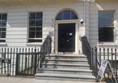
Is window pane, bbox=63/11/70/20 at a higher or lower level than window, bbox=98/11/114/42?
higher

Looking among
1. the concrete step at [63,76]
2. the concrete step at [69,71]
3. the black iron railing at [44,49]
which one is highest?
the black iron railing at [44,49]

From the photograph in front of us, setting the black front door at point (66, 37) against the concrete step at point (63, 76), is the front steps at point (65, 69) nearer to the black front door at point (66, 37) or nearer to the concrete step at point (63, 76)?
the concrete step at point (63, 76)

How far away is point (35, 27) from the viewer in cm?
1595

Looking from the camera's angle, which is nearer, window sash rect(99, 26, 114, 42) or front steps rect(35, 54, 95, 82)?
front steps rect(35, 54, 95, 82)

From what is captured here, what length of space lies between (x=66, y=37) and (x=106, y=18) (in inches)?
121

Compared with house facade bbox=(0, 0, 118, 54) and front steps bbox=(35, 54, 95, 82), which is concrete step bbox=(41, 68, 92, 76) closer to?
front steps bbox=(35, 54, 95, 82)

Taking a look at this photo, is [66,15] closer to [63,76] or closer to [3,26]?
[3,26]

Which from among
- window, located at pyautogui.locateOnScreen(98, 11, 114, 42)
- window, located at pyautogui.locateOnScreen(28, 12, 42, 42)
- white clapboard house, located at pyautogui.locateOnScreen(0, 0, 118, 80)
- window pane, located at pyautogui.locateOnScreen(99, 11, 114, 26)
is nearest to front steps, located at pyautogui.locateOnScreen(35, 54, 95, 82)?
white clapboard house, located at pyautogui.locateOnScreen(0, 0, 118, 80)

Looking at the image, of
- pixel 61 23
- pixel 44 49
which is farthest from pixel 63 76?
pixel 61 23

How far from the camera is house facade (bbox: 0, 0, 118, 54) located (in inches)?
591

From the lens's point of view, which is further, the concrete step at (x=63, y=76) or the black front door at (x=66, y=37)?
the black front door at (x=66, y=37)

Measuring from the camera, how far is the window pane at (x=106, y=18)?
1527 centimetres

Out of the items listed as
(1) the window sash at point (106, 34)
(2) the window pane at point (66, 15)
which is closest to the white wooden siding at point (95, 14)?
(1) the window sash at point (106, 34)

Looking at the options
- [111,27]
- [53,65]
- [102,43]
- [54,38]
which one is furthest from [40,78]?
[111,27]
